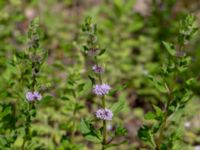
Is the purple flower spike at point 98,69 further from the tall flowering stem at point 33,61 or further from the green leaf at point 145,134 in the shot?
the green leaf at point 145,134

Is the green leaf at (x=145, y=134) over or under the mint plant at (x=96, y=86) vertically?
under

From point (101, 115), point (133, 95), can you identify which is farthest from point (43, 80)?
point (133, 95)

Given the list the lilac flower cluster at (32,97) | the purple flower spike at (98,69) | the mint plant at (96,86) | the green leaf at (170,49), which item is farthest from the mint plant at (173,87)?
the lilac flower cluster at (32,97)

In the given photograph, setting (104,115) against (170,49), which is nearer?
(104,115)

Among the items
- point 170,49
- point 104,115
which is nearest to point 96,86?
point 104,115

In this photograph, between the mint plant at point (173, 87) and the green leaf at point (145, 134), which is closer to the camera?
the mint plant at point (173, 87)

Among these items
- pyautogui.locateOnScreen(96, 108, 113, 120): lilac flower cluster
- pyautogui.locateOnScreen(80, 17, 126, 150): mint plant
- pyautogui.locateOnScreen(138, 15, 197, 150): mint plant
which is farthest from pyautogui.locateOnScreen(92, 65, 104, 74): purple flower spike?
pyautogui.locateOnScreen(138, 15, 197, 150): mint plant

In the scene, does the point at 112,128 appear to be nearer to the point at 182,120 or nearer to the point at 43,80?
the point at 182,120

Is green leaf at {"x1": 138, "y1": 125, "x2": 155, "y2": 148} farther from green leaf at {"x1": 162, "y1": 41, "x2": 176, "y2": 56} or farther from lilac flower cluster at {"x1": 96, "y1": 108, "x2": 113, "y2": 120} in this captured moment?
green leaf at {"x1": 162, "y1": 41, "x2": 176, "y2": 56}

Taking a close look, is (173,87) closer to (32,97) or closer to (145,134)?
(145,134)
